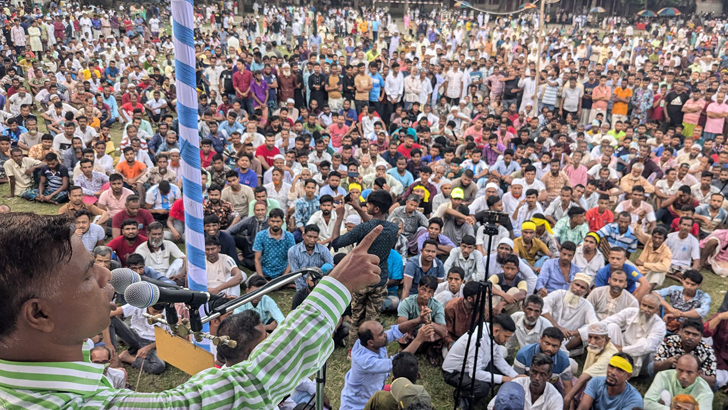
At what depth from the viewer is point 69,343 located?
39.3 inches

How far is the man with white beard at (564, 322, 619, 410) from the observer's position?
4.52 metres

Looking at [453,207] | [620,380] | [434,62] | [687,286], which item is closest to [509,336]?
[620,380]

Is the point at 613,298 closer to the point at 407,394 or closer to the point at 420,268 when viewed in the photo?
the point at 420,268

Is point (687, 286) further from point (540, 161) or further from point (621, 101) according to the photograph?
point (621, 101)

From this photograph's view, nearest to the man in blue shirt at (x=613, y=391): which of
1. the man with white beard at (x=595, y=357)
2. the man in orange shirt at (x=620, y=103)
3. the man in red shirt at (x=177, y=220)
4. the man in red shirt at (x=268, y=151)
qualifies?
the man with white beard at (x=595, y=357)

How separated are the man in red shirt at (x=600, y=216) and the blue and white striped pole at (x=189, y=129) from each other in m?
5.57

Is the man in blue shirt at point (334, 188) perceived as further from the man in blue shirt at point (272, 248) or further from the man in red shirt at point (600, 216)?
the man in red shirt at point (600, 216)

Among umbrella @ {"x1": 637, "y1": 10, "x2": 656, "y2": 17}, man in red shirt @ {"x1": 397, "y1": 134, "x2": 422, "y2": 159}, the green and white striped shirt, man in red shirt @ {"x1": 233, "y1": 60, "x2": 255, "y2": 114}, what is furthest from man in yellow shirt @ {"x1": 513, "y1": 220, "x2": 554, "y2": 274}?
umbrella @ {"x1": 637, "y1": 10, "x2": 656, "y2": 17}

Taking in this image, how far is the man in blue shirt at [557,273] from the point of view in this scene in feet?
19.2

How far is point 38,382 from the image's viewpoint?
931mm

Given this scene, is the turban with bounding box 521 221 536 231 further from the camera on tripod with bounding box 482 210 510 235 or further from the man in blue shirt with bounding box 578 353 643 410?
the camera on tripod with bounding box 482 210 510 235

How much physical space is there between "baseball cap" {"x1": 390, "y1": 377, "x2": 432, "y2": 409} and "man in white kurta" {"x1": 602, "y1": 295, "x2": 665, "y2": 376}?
7.68 feet

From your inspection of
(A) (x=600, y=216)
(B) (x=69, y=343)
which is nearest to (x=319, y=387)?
(B) (x=69, y=343)

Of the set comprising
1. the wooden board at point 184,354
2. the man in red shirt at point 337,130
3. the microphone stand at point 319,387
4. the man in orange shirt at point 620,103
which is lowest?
the man in red shirt at point 337,130
